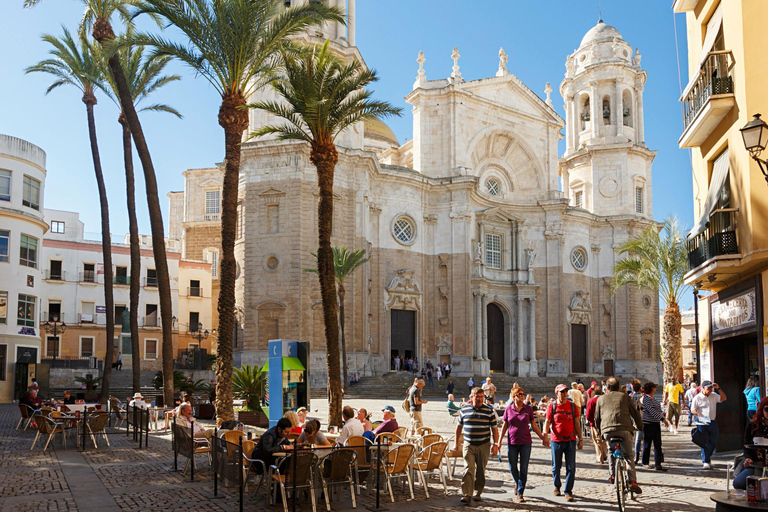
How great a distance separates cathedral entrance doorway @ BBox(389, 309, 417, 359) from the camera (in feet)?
150

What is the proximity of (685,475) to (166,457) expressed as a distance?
10092 mm

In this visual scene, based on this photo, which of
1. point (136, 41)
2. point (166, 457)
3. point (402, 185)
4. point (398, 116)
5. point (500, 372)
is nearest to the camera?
point (166, 457)

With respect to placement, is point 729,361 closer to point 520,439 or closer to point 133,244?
point 520,439

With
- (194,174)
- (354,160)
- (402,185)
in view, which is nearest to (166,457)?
(354,160)

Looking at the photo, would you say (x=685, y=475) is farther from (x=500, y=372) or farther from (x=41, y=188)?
(x=500, y=372)

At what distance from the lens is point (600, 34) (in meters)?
58.2

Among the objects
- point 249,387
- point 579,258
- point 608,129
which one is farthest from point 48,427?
point 608,129

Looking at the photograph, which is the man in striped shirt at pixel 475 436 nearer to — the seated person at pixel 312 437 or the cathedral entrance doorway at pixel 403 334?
the seated person at pixel 312 437

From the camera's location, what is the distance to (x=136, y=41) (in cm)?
1888

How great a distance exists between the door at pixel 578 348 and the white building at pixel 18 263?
35.4m

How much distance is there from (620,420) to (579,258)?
4591 cm

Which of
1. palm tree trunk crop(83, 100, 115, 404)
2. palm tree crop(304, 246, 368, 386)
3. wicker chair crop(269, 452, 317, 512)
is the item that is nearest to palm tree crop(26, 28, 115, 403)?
palm tree trunk crop(83, 100, 115, 404)

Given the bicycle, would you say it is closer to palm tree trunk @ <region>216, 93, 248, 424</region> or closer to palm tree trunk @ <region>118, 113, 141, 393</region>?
A: palm tree trunk @ <region>216, 93, 248, 424</region>

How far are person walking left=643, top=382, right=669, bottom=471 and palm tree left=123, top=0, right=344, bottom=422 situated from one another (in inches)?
371
